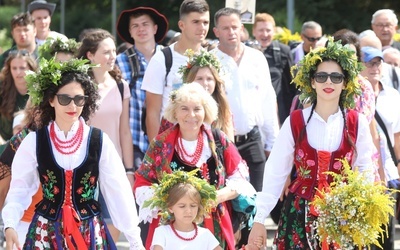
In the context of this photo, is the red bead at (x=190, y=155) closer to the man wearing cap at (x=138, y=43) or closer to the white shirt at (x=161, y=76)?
the white shirt at (x=161, y=76)

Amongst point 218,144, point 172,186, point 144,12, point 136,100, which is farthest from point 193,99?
point 144,12

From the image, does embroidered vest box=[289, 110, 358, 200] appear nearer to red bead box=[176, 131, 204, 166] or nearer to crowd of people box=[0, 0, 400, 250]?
crowd of people box=[0, 0, 400, 250]

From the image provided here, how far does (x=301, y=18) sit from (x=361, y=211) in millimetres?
27904

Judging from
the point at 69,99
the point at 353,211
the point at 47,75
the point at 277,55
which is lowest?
the point at 353,211

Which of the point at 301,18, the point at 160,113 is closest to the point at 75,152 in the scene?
the point at 160,113

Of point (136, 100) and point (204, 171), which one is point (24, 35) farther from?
point (204, 171)

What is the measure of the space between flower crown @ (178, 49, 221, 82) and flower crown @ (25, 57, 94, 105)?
1758 millimetres

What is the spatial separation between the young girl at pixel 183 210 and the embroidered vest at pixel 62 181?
0.48 metres

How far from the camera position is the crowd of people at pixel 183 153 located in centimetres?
743

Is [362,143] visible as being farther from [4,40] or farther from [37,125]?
[4,40]

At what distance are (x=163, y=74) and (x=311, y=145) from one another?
259 centimetres

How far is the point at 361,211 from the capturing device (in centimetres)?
727

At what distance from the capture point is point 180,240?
25.0 ft

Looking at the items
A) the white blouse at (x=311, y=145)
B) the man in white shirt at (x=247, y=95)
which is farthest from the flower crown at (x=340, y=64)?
the man in white shirt at (x=247, y=95)
